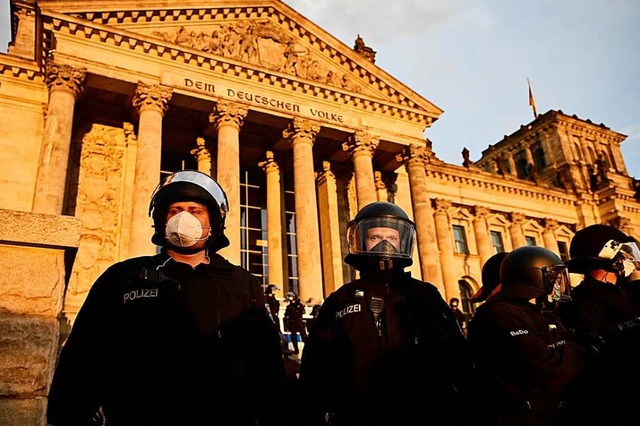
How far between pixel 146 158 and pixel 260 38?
26.3ft

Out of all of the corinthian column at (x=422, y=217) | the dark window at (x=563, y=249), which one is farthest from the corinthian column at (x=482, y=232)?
the corinthian column at (x=422, y=217)

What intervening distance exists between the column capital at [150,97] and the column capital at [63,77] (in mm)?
1821

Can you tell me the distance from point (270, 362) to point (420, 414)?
2.89 ft

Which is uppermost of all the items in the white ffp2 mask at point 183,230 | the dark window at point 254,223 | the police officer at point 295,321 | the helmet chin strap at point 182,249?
the dark window at point 254,223

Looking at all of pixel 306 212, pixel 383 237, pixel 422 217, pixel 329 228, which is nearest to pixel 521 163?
pixel 422 217

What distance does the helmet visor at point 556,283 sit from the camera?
354 centimetres

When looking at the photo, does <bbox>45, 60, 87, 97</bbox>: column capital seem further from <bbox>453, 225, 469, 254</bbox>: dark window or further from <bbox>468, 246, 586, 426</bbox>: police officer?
<bbox>453, 225, 469, 254</bbox>: dark window

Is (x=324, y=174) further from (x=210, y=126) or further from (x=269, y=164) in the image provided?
(x=210, y=126)

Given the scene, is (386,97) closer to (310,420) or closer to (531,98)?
(310,420)

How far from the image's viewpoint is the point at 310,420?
2.70 metres

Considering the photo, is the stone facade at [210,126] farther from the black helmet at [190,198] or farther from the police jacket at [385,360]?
the police jacket at [385,360]

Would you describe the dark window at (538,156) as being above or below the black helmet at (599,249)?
above

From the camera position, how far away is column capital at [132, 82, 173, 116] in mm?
16641

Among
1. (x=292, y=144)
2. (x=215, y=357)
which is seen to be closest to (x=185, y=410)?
(x=215, y=357)
